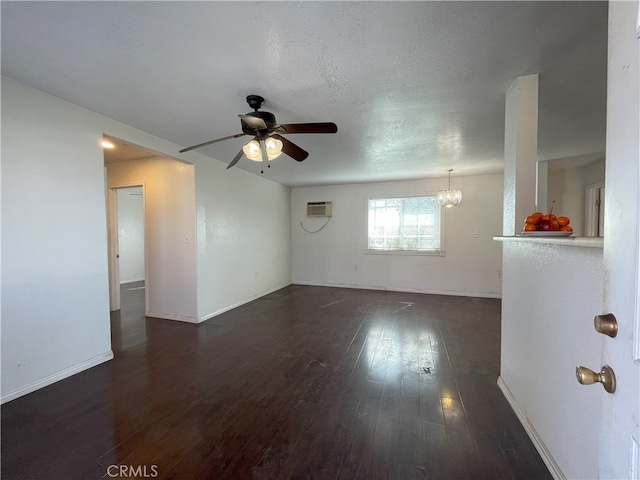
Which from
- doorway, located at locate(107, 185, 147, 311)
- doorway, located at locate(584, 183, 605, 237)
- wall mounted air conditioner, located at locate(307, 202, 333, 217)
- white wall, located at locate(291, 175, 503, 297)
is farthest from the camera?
doorway, located at locate(107, 185, 147, 311)

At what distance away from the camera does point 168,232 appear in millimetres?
3727

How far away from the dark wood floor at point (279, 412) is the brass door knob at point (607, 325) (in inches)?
49.6

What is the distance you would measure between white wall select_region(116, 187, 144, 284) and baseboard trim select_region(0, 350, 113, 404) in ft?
15.3

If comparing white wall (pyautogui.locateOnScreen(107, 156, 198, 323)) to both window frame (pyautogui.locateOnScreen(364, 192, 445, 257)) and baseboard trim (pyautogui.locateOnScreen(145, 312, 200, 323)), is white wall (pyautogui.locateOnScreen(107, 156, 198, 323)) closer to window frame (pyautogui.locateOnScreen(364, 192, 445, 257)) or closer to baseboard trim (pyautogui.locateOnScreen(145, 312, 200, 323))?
baseboard trim (pyautogui.locateOnScreen(145, 312, 200, 323))

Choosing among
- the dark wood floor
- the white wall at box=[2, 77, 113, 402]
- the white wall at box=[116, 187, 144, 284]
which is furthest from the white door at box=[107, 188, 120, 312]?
the white wall at box=[116, 187, 144, 284]

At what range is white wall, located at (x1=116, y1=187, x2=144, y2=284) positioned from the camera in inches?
249

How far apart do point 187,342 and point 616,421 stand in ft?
10.9

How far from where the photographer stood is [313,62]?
1660 millimetres

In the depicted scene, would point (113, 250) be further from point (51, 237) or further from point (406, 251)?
point (406, 251)

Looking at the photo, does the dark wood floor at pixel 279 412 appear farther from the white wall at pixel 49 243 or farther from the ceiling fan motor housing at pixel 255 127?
the ceiling fan motor housing at pixel 255 127

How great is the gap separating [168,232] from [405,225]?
14.5ft

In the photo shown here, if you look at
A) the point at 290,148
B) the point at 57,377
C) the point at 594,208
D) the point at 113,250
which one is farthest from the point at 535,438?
the point at 113,250

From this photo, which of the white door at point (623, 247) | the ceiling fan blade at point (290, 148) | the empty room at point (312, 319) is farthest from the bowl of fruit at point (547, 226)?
the ceiling fan blade at point (290, 148)

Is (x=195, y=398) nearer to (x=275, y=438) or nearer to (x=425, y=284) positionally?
(x=275, y=438)
